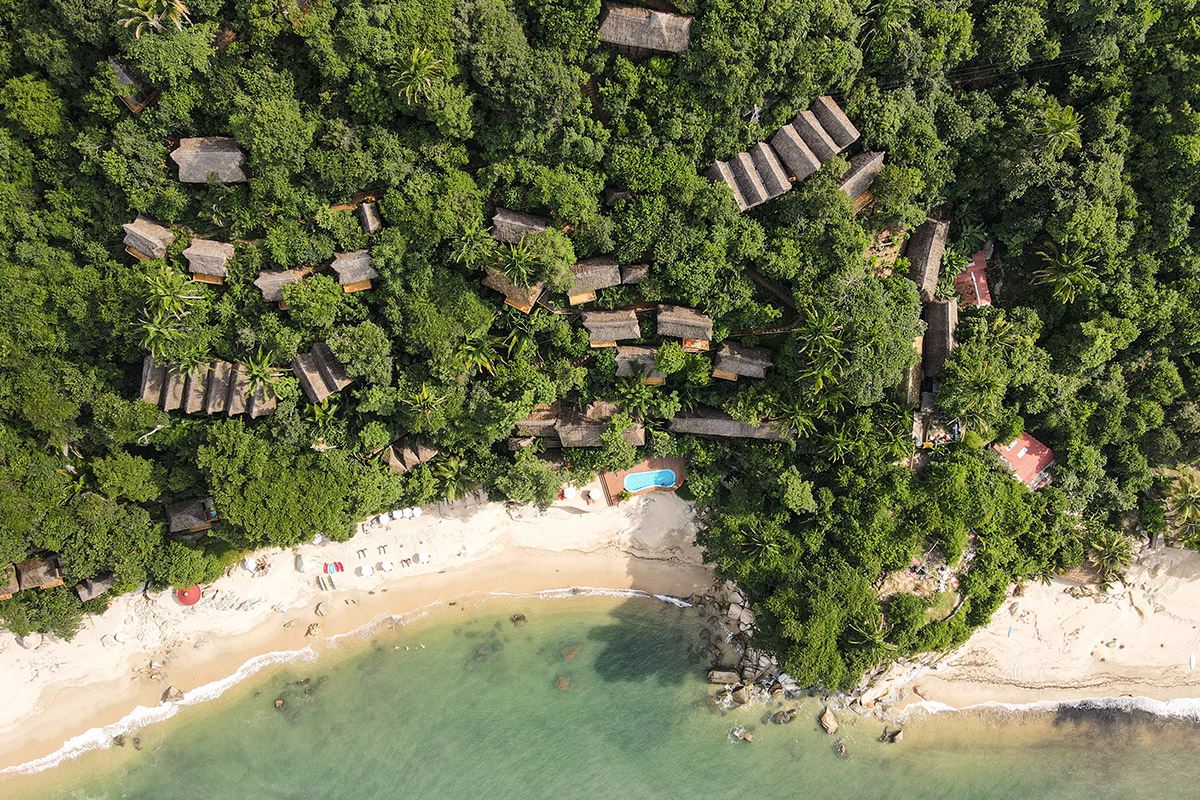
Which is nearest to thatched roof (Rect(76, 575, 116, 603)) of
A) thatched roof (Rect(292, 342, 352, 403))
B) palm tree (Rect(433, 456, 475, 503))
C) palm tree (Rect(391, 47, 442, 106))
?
thatched roof (Rect(292, 342, 352, 403))

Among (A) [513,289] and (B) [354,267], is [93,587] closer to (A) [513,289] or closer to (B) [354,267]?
(B) [354,267]

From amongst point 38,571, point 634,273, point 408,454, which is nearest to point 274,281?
point 408,454

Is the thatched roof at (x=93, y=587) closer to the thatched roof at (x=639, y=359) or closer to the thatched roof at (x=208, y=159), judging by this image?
the thatched roof at (x=208, y=159)

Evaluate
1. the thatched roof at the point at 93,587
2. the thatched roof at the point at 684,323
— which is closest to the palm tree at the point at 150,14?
the thatched roof at the point at 684,323

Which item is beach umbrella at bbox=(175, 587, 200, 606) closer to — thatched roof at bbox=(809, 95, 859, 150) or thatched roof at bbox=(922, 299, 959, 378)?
thatched roof at bbox=(809, 95, 859, 150)

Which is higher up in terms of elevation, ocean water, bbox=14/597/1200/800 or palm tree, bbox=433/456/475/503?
palm tree, bbox=433/456/475/503
